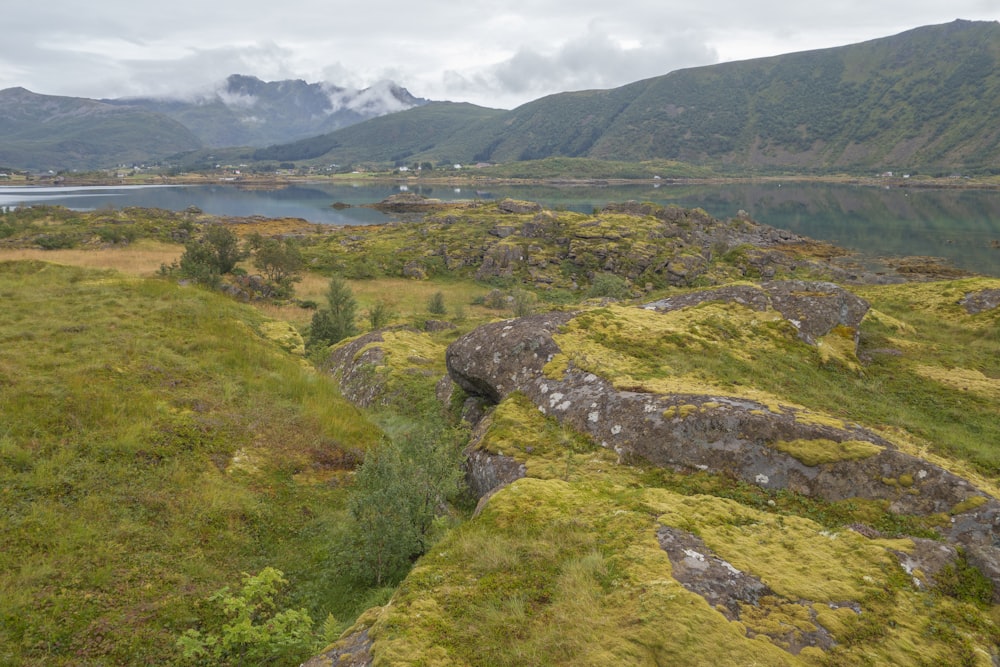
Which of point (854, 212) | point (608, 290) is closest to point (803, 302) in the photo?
point (608, 290)

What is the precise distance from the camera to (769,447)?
29.7 ft

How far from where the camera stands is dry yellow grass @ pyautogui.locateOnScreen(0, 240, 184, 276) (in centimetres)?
4194

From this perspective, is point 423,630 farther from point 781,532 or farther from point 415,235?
point 415,235

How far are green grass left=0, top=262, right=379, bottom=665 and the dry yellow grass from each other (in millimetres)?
28294

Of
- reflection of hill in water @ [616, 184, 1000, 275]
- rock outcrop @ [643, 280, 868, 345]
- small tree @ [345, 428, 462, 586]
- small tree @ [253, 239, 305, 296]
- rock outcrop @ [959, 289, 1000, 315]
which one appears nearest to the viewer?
small tree @ [345, 428, 462, 586]

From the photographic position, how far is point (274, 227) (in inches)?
4451

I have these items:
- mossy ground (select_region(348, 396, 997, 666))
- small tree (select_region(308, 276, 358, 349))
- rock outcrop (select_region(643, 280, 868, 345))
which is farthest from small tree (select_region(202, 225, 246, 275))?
mossy ground (select_region(348, 396, 997, 666))

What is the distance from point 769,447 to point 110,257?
64.0 metres

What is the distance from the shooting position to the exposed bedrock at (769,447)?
755 cm

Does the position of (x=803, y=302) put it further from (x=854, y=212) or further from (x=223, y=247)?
(x=854, y=212)

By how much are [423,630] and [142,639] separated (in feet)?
14.5

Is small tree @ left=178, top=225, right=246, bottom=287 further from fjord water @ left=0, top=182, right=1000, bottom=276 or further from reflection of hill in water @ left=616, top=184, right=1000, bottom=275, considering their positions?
reflection of hill in water @ left=616, top=184, right=1000, bottom=275

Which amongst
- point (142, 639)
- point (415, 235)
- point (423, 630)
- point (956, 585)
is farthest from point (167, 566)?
point (415, 235)

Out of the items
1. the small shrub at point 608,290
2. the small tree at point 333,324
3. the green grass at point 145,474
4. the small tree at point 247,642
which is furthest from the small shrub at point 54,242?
the small tree at point 247,642
